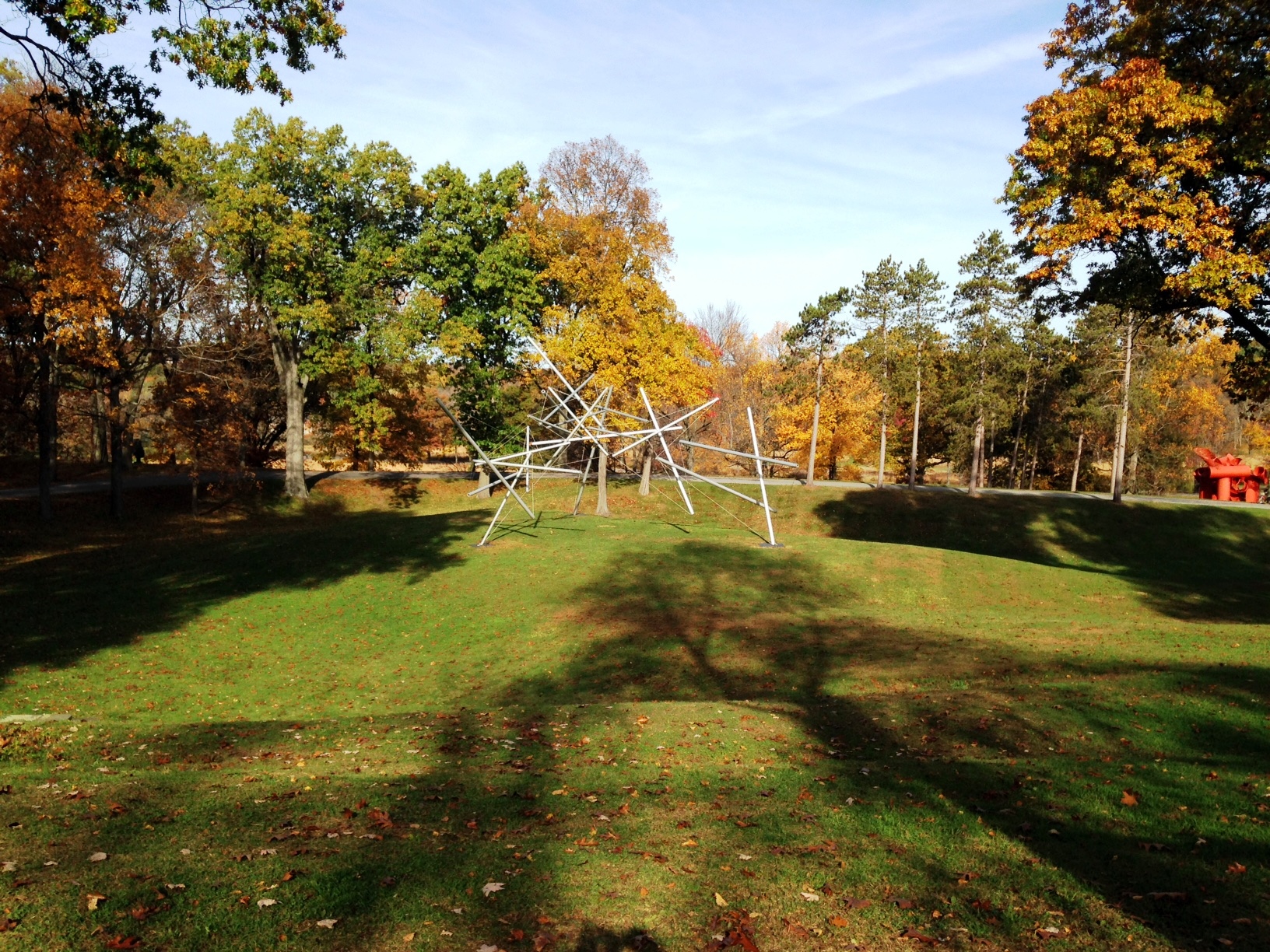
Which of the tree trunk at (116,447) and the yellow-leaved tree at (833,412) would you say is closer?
the tree trunk at (116,447)

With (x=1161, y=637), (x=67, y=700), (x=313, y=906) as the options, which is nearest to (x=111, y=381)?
(x=67, y=700)

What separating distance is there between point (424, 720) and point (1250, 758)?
10.5 m

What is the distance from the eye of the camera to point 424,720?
1245 cm

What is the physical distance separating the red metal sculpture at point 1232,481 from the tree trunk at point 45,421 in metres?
55.9

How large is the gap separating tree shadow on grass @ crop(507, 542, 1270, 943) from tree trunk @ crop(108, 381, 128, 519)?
76.0 ft

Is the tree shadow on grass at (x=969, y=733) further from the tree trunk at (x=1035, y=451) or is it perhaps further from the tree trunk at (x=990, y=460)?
the tree trunk at (x=1035, y=451)

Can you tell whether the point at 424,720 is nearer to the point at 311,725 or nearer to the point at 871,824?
the point at 311,725

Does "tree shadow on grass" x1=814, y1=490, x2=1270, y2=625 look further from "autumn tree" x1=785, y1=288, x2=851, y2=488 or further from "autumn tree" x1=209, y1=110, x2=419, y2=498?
"autumn tree" x1=209, y1=110, x2=419, y2=498

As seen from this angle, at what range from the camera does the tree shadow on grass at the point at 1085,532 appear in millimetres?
32344

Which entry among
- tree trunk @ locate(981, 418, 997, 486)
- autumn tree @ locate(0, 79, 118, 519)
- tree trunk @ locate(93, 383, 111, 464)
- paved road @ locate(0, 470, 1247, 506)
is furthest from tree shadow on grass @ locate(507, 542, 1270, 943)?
tree trunk @ locate(981, 418, 997, 486)

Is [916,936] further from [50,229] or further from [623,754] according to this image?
[50,229]

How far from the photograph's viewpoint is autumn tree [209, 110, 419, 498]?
37.8m

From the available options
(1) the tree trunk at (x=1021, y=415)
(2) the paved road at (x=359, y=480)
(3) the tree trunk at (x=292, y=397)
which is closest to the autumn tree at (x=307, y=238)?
(3) the tree trunk at (x=292, y=397)

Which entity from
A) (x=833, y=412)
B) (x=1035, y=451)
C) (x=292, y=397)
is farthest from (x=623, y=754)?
(x=1035, y=451)
